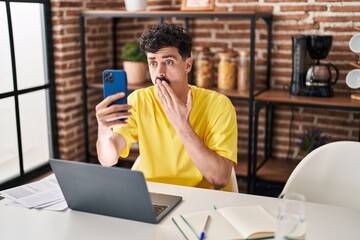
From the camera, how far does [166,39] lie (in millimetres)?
1938

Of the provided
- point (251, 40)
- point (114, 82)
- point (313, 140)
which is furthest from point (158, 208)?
point (313, 140)

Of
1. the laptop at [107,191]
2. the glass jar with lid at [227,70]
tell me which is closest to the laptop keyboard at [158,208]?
the laptop at [107,191]

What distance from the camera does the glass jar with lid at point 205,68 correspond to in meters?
3.14

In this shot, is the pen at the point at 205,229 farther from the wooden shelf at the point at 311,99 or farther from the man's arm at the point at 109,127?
Answer: the wooden shelf at the point at 311,99

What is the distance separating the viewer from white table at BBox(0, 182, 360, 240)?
1.41m

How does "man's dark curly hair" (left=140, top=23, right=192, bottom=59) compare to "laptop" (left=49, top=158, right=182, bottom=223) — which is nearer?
"laptop" (left=49, top=158, right=182, bottom=223)

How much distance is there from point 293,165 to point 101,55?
61.7 inches

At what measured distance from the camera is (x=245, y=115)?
335cm

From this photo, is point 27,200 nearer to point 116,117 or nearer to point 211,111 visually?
point 116,117

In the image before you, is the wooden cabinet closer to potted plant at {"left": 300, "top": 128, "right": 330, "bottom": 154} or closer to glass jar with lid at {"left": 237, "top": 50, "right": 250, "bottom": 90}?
glass jar with lid at {"left": 237, "top": 50, "right": 250, "bottom": 90}

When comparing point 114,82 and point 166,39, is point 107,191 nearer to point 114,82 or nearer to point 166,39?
point 114,82

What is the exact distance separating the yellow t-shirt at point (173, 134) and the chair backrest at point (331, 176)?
29 cm

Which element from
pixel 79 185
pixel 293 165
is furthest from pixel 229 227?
pixel 293 165

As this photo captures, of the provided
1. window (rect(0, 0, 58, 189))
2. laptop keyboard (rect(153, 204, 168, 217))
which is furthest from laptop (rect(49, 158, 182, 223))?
window (rect(0, 0, 58, 189))
